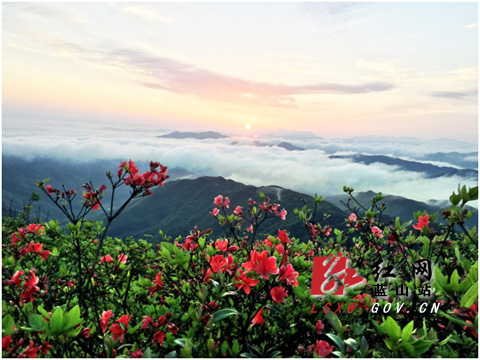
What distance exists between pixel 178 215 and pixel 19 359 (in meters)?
136

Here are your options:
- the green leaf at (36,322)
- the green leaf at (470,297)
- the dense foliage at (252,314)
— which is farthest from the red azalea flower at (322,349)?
the green leaf at (36,322)

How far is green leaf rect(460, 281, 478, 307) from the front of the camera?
1632mm

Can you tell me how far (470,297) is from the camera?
166 cm

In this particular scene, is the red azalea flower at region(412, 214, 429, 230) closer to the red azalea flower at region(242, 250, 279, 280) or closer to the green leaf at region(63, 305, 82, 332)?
the red azalea flower at region(242, 250, 279, 280)

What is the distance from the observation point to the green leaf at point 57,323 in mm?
1776

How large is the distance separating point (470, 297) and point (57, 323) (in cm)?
217

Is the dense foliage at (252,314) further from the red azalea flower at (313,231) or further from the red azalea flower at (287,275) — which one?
the red azalea flower at (313,231)

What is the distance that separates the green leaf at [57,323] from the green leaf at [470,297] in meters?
2.12

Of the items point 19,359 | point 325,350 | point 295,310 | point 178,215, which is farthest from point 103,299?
point 178,215

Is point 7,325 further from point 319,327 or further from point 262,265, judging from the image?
point 319,327

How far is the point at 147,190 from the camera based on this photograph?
2.89 meters

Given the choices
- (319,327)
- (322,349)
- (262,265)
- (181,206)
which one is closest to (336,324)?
(322,349)

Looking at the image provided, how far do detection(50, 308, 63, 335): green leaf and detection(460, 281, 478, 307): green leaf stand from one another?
6.94 feet

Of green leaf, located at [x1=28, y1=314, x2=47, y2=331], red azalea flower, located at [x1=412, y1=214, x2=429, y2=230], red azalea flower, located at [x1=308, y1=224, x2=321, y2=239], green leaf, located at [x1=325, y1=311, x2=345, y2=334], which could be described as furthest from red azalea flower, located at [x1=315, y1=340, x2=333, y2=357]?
red azalea flower, located at [x1=308, y1=224, x2=321, y2=239]
